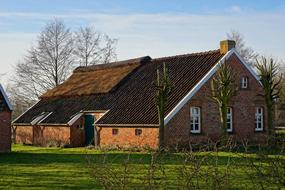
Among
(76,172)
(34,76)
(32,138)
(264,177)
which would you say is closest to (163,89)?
(76,172)

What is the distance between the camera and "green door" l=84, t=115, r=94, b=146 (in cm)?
3185

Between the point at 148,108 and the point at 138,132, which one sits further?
the point at 148,108

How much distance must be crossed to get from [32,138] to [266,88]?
18.2 meters

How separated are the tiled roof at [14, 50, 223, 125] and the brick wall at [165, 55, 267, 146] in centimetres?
81

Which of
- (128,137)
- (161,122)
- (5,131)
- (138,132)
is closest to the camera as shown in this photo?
(161,122)

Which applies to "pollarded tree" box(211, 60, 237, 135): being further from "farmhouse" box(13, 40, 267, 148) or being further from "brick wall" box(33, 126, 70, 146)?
"brick wall" box(33, 126, 70, 146)

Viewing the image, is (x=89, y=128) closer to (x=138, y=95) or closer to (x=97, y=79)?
(x=138, y=95)

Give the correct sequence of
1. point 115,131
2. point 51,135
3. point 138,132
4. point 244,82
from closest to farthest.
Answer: point 138,132, point 115,131, point 244,82, point 51,135

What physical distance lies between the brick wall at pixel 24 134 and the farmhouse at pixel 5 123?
982 centimetres

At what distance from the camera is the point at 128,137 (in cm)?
2823

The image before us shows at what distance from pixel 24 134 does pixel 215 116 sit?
1638 centimetres

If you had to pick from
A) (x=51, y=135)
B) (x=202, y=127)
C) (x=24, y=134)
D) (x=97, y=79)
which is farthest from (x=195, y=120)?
(x=24, y=134)

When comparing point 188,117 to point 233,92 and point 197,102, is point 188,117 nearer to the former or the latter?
point 197,102

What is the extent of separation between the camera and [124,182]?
6.31 meters
